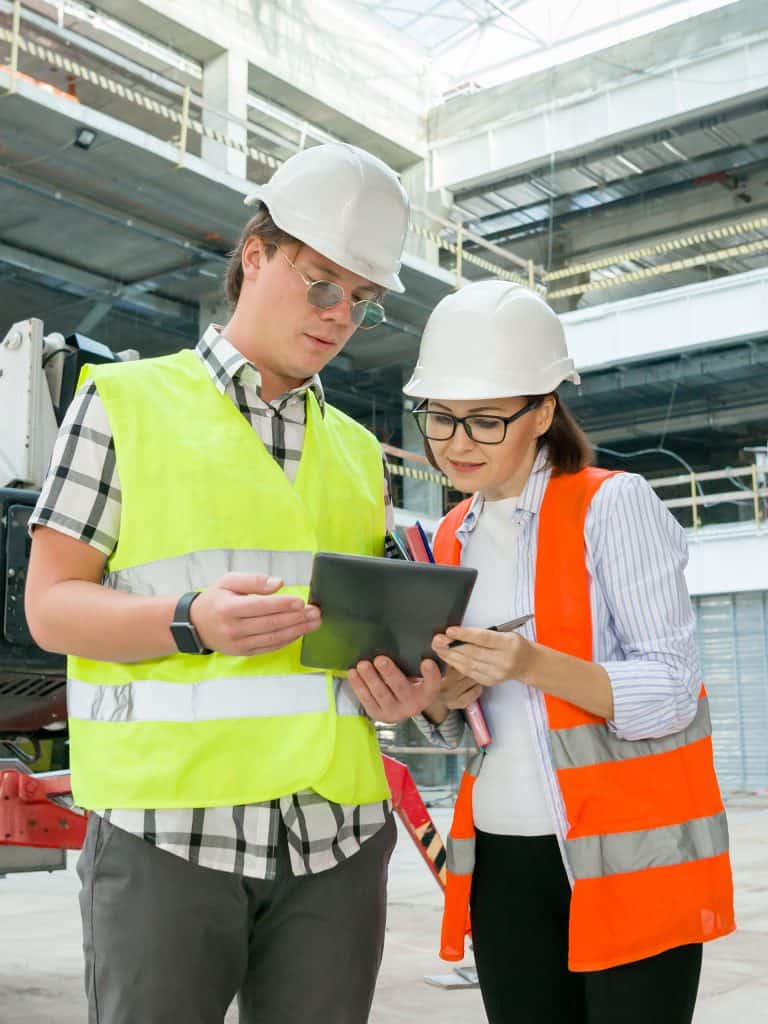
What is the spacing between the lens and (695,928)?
1.98m

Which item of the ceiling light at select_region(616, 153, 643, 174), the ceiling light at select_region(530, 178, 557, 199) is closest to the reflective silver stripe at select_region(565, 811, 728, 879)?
the ceiling light at select_region(616, 153, 643, 174)

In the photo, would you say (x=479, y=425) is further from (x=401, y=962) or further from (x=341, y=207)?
(x=401, y=962)

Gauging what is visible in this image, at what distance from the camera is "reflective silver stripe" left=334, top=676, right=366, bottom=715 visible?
6.23 ft

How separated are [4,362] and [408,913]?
4.64m

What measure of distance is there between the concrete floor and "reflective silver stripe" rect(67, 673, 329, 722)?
3183mm

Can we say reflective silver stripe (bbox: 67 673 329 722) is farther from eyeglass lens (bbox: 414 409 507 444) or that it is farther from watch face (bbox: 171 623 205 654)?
eyeglass lens (bbox: 414 409 507 444)

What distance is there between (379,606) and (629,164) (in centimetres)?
1873

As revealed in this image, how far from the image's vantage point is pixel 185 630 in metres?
1.63

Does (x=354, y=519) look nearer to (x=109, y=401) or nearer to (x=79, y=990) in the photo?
(x=109, y=401)

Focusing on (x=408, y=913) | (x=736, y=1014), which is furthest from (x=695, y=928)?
(x=408, y=913)

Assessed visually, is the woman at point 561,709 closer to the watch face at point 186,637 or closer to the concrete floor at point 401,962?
the watch face at point 186,637

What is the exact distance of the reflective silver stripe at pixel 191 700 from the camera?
68.5 inches

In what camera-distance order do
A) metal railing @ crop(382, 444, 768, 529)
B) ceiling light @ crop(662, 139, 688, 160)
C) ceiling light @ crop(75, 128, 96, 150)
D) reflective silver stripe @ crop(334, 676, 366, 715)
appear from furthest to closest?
ceiling light @ crop(662, 139, 688, 160) < metal railing @ crop(382, 444, 768, 529) < ceiling light @ crop(75, 128, 96, 150) < reflective silver stripe @ crop(334, 676, 366, 715)

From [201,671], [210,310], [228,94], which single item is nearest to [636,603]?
[201,671]
